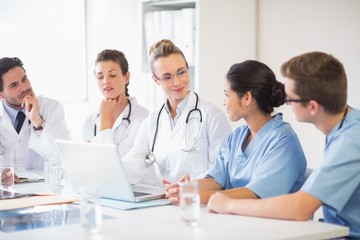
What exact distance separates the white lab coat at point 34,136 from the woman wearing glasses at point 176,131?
59 centimetres

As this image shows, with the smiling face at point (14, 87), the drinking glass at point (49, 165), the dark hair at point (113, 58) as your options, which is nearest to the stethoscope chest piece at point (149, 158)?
the drinking glass at point (49, 165)

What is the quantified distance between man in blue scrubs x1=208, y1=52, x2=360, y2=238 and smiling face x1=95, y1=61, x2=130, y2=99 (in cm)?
144

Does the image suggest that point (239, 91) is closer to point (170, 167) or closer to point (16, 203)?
point (170, 167)

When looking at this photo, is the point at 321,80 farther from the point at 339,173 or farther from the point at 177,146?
the point at 177,146

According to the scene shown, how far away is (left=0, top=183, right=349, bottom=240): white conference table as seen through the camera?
6.13ft

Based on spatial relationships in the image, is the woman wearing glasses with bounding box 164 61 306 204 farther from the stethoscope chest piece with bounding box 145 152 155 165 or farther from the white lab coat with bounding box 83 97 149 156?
the white lab coat with bounding box 83 97 149 156

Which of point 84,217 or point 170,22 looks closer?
point 84,217

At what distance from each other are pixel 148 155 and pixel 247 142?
665 mm

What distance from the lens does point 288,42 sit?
12.5 feet

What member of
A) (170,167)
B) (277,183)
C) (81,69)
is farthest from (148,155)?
(81,69)

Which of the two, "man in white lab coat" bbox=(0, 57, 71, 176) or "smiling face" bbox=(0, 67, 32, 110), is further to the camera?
"smiling face" bbox=(0, 67, 32, 110)

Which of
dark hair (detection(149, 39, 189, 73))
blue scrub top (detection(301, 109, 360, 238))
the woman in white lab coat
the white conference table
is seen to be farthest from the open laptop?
the woman in white lab coat

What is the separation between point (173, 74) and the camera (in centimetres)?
303

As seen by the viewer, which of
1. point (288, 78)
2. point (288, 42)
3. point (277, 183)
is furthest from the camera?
point (288, 42)
